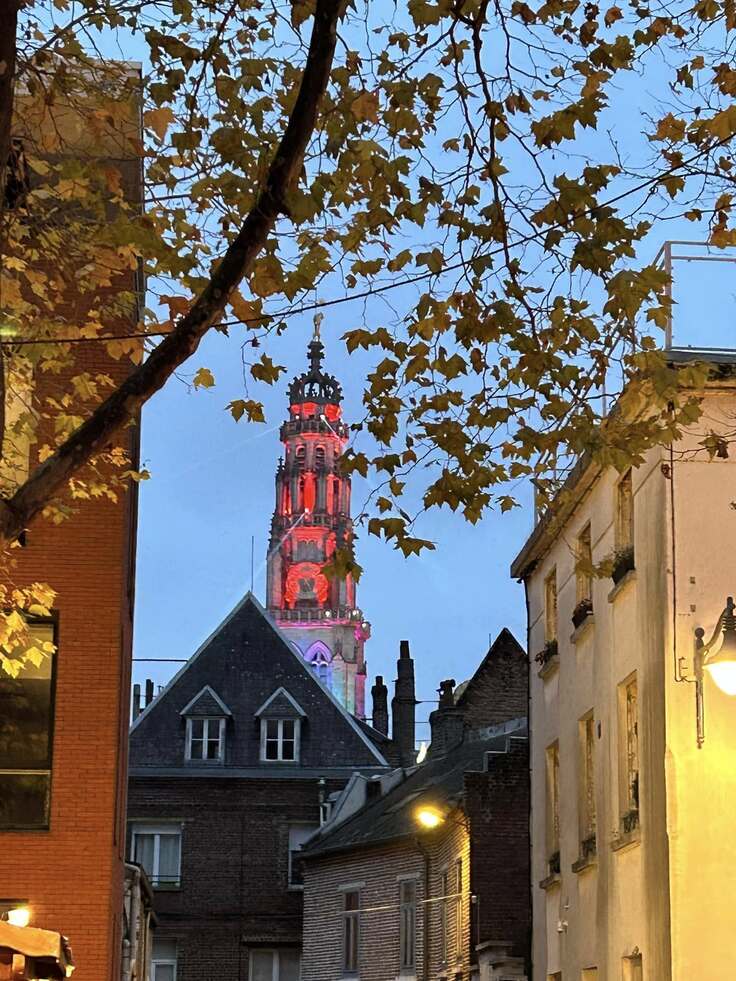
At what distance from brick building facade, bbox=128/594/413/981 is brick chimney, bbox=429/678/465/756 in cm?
188

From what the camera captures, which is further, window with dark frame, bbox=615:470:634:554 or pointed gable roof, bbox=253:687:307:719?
pointed gable roof, bbox=253:687:307:719

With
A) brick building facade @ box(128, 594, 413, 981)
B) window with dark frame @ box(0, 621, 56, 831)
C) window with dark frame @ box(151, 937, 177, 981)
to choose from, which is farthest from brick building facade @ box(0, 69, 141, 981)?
window with dark frame @ box(151, 937, 177, 981)

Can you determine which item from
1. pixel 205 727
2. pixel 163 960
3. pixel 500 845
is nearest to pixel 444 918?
pixel 500 845

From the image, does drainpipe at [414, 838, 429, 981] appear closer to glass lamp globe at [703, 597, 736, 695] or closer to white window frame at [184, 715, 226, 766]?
white window frame at [184, 715, 226, 766]

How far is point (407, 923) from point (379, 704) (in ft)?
161

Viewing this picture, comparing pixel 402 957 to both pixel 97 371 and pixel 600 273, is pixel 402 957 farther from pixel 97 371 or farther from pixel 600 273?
pixel 600 273

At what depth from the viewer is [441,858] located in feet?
125

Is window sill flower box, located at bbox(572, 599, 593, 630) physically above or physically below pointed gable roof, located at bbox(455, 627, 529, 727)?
below

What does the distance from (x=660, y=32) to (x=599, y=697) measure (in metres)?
10.9

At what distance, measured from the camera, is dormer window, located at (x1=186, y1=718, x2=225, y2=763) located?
5078 centimetres

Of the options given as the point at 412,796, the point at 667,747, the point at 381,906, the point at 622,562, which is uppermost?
the point at 622,562

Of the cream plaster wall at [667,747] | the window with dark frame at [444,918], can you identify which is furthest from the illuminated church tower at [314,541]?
the cream plaster wall at [667,747]

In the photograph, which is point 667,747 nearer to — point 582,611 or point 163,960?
point 582,611

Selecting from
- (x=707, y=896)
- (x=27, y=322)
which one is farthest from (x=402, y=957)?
(x=27, y=322)
